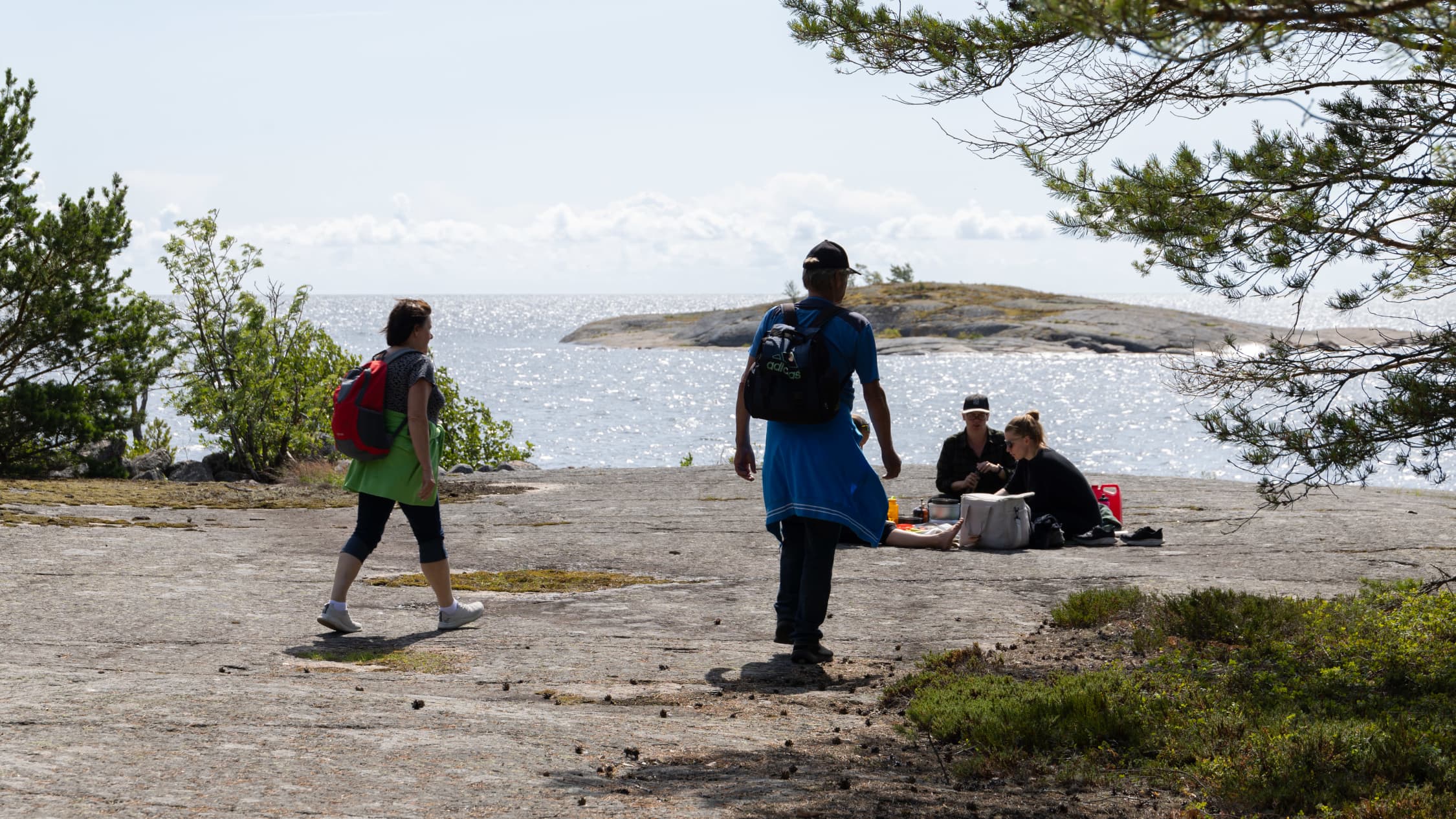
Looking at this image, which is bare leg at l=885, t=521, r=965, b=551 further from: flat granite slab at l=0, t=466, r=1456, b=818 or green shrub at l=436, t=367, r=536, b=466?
green shrub at l=436, t=367, r=536, b=466

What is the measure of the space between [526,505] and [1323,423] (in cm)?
Result: 940

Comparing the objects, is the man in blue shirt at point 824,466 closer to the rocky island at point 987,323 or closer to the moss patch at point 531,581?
the moss patch at point 531,581

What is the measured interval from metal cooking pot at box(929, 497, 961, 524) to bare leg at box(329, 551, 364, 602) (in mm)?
5682

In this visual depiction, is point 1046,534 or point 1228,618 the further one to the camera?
point 1046,534

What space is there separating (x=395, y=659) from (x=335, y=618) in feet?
2.04

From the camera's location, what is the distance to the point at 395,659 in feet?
21.0

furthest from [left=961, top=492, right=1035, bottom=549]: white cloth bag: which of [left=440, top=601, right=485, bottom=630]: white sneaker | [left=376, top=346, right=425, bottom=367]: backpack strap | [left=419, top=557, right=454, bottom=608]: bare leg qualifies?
[left=376, top=346, right=425, bottom=367]: backpack strap

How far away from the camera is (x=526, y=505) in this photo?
13938 millimetres

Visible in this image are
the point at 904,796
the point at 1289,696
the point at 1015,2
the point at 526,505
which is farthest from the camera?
the point at 526,505

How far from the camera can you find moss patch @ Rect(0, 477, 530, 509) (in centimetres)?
1226

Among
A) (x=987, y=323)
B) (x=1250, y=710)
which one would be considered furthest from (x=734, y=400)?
(x=1250, y=710)

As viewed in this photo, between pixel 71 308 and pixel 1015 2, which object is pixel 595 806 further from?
pixel 71 308

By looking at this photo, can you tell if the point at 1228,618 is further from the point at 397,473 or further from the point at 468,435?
the point at 468,435

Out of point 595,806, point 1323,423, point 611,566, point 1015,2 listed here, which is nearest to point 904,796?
point 595,806
